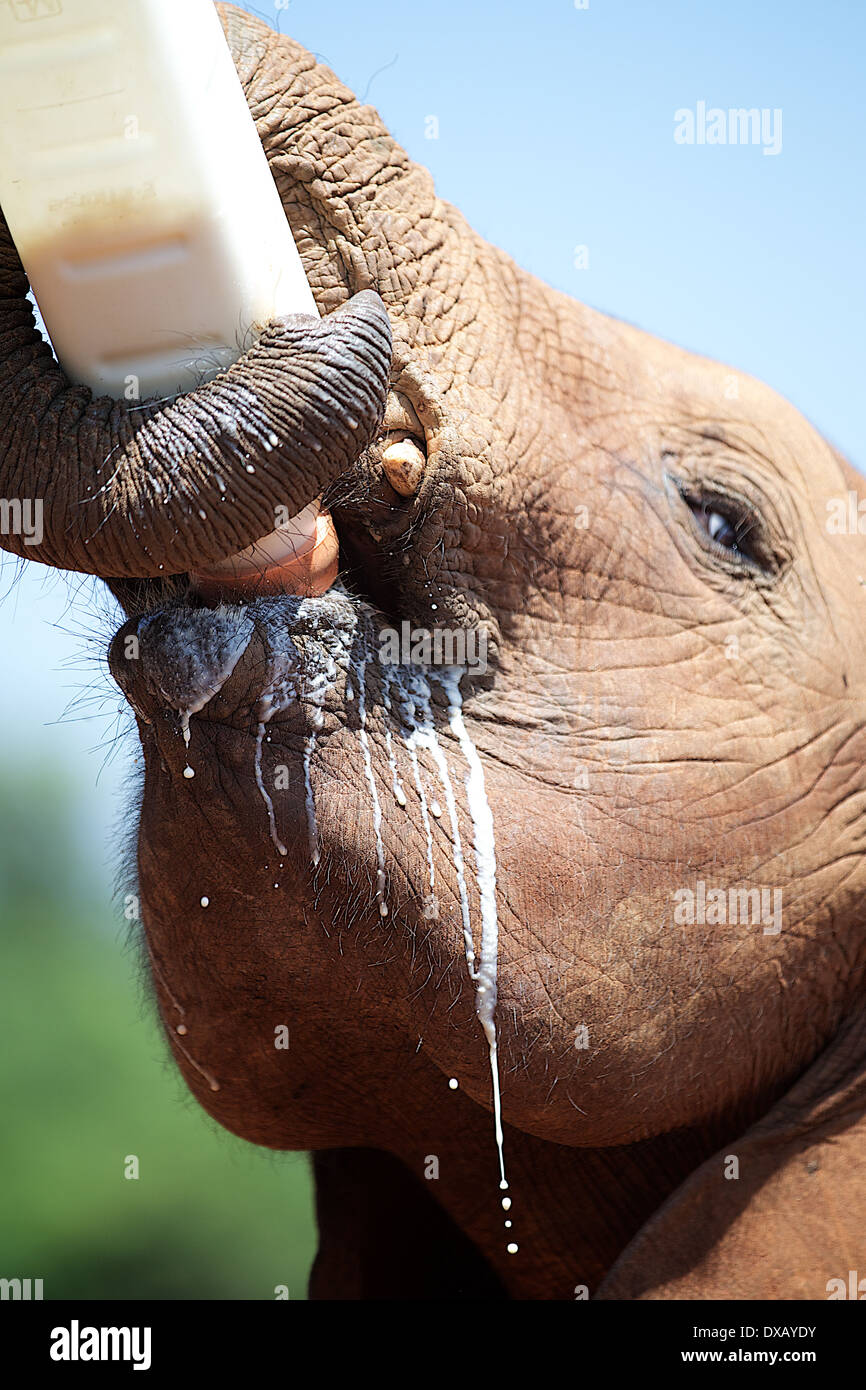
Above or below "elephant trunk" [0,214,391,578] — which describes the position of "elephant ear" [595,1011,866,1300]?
below

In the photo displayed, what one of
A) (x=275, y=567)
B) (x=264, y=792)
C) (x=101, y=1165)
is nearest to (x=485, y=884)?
(x=264, y=792)

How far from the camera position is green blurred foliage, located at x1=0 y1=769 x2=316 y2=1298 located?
403 inches

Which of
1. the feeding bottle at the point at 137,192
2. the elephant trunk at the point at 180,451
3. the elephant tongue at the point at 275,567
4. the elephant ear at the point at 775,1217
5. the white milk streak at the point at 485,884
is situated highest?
the feeding bottle at the point at 137,192

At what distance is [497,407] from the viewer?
2.39 meters

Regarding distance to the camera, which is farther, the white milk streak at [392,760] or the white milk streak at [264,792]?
the white milk streak at [392,760]

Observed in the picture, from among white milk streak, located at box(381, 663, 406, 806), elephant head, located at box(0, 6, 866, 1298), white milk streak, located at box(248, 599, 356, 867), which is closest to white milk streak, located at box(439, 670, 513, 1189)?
elephant head, located at box(0, 6, 866, 1298)

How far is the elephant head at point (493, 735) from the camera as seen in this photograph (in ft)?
6.54

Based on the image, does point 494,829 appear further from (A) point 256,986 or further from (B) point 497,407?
(B) point 497,407

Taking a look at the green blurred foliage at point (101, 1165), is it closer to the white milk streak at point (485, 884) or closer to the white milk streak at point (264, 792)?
the white milk streak at point (485, 884)

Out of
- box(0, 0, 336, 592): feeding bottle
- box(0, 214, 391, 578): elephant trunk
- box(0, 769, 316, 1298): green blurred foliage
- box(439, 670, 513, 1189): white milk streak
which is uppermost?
box(0, 0, 336, 592): feeding bottle

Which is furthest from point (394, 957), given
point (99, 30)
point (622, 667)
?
→ point (99, 30)

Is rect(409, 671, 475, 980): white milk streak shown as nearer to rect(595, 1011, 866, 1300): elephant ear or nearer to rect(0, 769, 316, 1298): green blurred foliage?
rect(595, 1011, 866, 1300): elephant ear

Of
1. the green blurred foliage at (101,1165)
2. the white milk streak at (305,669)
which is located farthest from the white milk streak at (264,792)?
the green blurred foliage at (101,1165)

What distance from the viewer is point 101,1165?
11664mm
